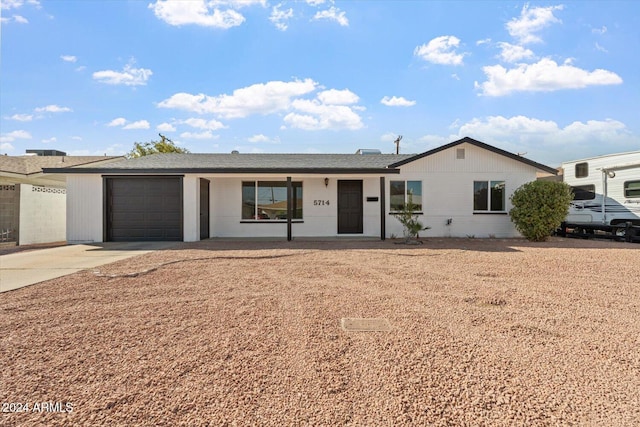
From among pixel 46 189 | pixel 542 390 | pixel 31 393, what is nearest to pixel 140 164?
A: pixel 46 189

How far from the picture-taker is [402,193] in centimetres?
1311

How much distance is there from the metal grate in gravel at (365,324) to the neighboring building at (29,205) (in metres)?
13.5

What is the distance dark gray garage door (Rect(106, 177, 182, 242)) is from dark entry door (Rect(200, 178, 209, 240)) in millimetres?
780

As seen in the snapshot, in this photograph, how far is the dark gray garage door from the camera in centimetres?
1184

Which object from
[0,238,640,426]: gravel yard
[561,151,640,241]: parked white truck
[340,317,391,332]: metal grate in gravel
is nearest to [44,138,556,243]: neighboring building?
[561,151,640,241]: parked white truck

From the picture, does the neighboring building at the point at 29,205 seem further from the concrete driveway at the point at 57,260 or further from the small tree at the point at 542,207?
the small tree at the point at 542,207

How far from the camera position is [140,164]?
12.3 m

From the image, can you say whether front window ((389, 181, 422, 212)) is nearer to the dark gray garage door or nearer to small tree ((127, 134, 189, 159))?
the dark gray garage door

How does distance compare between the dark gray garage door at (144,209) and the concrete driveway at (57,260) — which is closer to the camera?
the concrete driveway at (57,260)

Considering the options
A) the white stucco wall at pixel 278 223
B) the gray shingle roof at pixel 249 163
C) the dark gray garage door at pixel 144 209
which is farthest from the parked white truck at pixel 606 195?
the dark gray garage door at pixel 144 209

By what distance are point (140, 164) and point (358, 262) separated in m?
9.26

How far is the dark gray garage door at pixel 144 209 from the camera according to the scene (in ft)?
38.8

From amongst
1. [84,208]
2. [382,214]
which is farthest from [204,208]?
[382,214]

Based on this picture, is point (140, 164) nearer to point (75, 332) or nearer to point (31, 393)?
point (75, 332)
